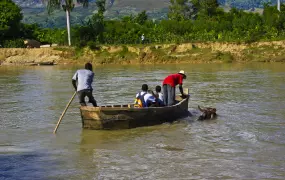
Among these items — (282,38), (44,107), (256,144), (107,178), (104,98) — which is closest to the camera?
(107,178)

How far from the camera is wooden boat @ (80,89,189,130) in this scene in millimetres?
13398

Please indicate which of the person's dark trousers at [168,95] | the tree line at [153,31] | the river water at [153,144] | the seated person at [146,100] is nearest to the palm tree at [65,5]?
the tree line at [153,31]

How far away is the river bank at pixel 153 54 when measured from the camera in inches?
1781

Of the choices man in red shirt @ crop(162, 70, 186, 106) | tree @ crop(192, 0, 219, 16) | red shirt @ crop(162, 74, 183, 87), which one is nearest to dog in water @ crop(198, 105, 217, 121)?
man in red shirt @ crop(162, 70, 186, 106)

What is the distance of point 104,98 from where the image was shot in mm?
21734

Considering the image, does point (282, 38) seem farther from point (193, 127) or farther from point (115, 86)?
point (193, 127)

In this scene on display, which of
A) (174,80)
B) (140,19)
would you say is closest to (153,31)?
(140,19)

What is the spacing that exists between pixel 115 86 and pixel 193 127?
1265 cm

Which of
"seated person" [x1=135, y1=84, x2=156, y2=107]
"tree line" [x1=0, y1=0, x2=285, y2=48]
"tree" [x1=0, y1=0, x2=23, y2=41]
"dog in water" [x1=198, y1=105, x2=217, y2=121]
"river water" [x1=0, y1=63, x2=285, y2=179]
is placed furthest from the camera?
"tree" [x1=0, y1=0, x2=23, y2=41]

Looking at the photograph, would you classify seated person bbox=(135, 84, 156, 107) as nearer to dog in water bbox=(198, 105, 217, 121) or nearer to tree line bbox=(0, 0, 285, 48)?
dog in water bbox=(198, 105, 217, 121)

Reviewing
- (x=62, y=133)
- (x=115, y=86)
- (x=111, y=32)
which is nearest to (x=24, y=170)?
(x=62, y=133)

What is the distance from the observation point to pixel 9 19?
5291 centimetres

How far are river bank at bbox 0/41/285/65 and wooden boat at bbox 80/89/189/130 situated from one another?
3136cm

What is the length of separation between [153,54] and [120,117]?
33582 mm
